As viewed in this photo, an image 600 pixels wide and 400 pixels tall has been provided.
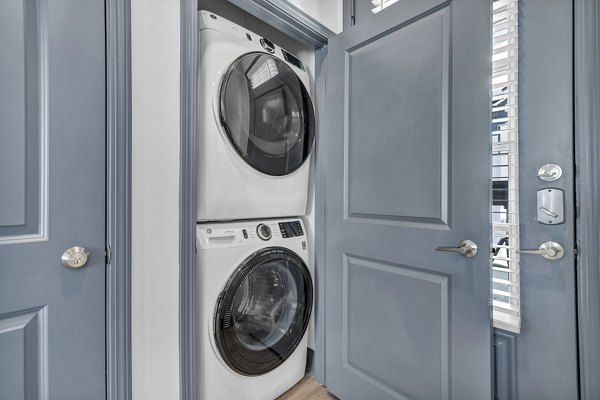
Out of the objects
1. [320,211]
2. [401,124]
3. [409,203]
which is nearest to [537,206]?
[409,203]

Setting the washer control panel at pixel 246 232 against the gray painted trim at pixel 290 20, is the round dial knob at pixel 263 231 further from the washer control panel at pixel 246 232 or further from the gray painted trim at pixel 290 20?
the gray painted trim at pixel 290 20

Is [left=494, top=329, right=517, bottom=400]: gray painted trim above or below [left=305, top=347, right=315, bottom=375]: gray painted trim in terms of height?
above

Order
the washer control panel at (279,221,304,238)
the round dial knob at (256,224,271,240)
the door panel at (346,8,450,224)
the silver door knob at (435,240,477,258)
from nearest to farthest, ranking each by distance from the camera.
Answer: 1. the silver door knob at (435,240,477,258)
2. the door panel at (346,8,450,224)
3. the round dial knob at (256,224,271,240)
4. the washer control panel at (279,221,304,238)

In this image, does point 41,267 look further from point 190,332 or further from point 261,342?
point 261,342

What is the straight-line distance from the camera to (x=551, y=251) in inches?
39.5

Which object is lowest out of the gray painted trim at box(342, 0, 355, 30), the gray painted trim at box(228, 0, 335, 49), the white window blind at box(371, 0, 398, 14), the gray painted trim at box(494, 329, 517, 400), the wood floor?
the wood floor

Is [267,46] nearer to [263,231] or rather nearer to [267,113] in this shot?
[267,113]

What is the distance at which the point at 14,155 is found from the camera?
812mm

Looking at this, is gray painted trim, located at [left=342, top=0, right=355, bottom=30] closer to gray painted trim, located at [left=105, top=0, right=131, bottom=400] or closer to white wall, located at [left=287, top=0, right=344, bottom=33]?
white wall, located at [left=287, top=0, right=344, bottom=33]

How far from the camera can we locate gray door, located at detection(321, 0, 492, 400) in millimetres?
1063

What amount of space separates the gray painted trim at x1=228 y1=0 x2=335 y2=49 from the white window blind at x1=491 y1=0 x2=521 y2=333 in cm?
84

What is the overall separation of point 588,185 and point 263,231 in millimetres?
1271

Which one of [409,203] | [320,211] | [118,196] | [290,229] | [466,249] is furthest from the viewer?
[320,211]

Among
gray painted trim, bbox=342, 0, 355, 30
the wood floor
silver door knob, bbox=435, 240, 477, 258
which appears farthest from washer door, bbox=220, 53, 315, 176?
the wood floor
